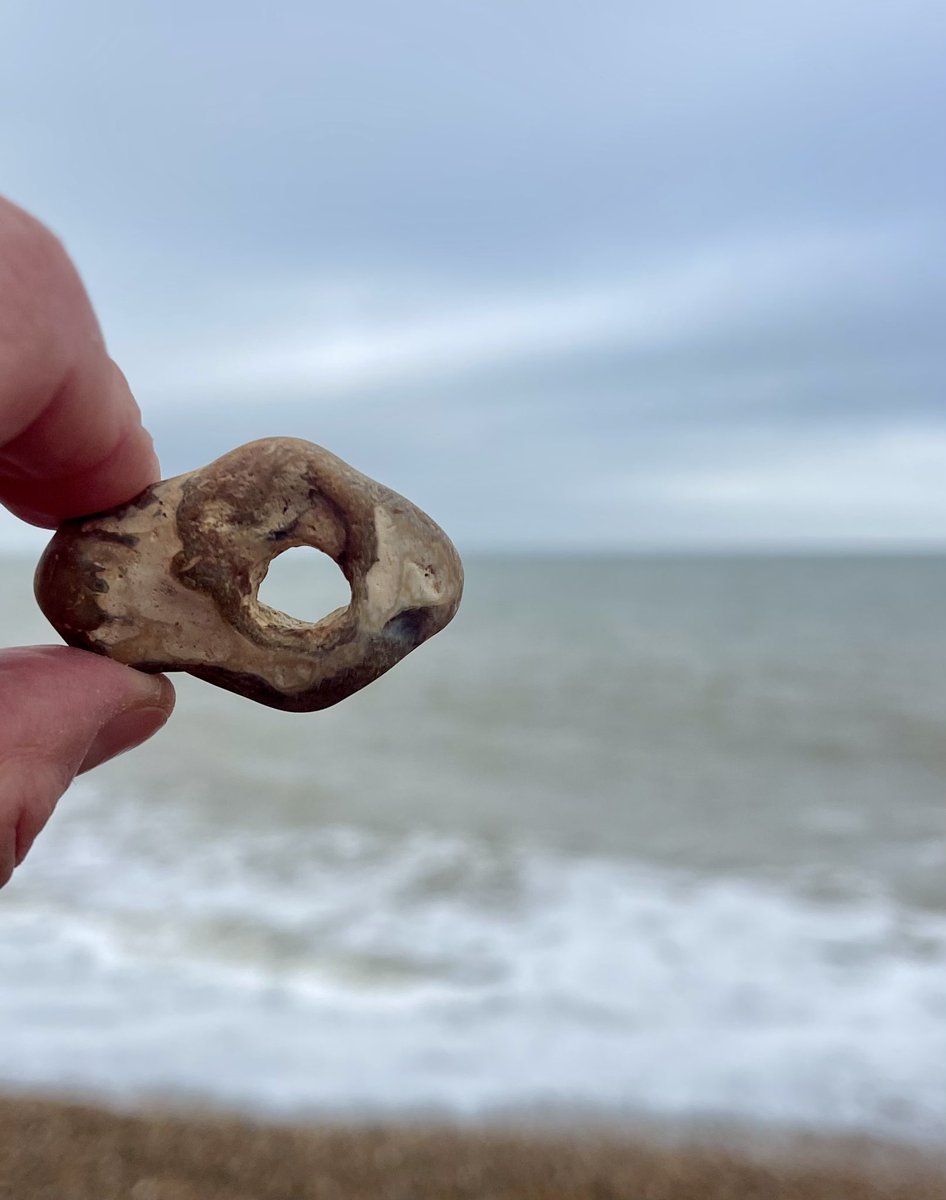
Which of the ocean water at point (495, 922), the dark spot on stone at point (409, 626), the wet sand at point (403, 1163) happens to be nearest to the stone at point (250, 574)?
the dark spot on stone at point (409, 626)

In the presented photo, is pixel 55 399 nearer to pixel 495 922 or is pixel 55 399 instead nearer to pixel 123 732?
pixel 123 732

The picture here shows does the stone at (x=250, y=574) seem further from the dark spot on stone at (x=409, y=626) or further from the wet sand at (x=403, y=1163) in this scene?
the wet sand at (x=403, y=1163)

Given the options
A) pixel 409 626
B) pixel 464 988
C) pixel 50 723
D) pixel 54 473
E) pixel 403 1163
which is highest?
pixel 54 473

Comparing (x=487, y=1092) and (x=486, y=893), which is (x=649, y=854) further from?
(x=487, y=1092)

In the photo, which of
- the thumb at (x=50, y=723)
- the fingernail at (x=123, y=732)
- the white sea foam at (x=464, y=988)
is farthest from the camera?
the white sea foam at (x=464, y=988)

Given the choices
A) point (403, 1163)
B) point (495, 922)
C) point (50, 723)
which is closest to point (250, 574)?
point (50, 723)

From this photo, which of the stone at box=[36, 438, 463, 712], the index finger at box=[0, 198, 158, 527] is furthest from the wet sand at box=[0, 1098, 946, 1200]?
the index finger at box=[0, 198, 158, 527]

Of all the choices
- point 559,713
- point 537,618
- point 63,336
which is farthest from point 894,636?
point 63,336
